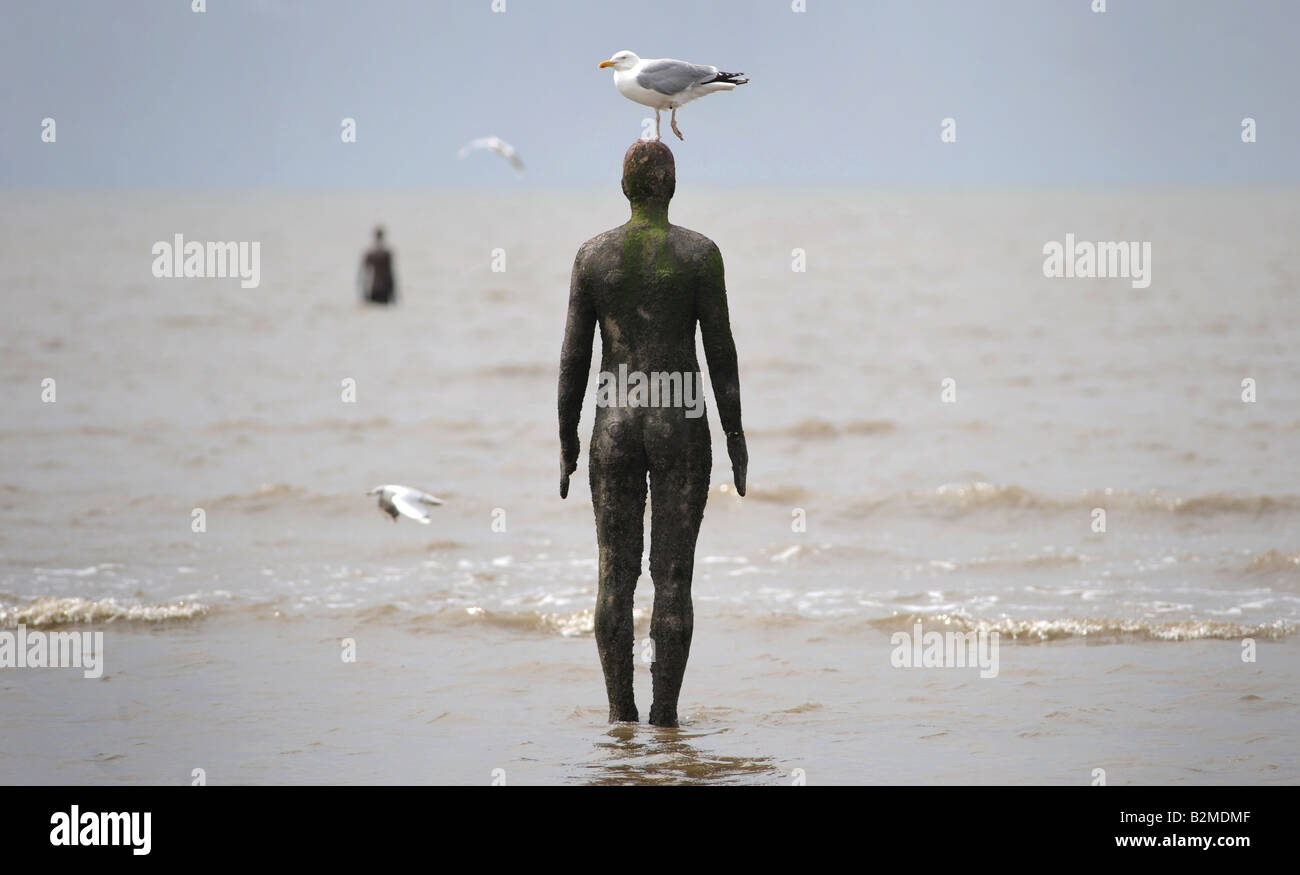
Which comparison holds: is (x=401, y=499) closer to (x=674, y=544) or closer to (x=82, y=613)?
(x=82, y=613)

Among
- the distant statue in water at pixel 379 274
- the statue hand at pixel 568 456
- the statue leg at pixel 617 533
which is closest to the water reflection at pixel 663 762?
the statue leg at pixel 617 533

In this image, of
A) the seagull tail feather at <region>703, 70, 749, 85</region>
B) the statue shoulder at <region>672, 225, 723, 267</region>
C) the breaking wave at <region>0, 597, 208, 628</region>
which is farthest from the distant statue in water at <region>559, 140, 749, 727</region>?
the breaking wave at <region>0, 597, 208, 628</region>

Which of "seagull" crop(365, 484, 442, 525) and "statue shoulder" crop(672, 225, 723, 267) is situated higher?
"statue shoulder" crop(672, 225, 723, 267)

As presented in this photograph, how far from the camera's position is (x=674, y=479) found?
6.90 metres

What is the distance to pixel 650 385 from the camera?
687 cm

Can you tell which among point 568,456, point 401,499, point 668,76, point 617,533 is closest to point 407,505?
point 401,499

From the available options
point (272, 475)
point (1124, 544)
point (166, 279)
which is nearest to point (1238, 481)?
point (1124, 544)

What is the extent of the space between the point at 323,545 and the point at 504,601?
2.61 meters

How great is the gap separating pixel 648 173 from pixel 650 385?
913mm

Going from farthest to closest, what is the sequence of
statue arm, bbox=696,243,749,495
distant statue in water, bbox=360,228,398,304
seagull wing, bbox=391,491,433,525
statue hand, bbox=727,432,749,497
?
distant statue in water, bbox=360,228,398,304 → seagull wing, bbox=391,491,433,525 → statue hand, bbox=727,432,749,497 → statue arm, bbox=696,243,749,495

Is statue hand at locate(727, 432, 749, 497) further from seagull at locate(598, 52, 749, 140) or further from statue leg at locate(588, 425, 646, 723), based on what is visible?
seagull at locate(598, 52, 749, 140)

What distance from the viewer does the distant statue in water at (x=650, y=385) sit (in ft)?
22.5

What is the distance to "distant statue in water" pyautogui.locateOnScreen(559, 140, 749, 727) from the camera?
22.5 ft

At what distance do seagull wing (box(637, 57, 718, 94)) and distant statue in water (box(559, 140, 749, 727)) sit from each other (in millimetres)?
334
